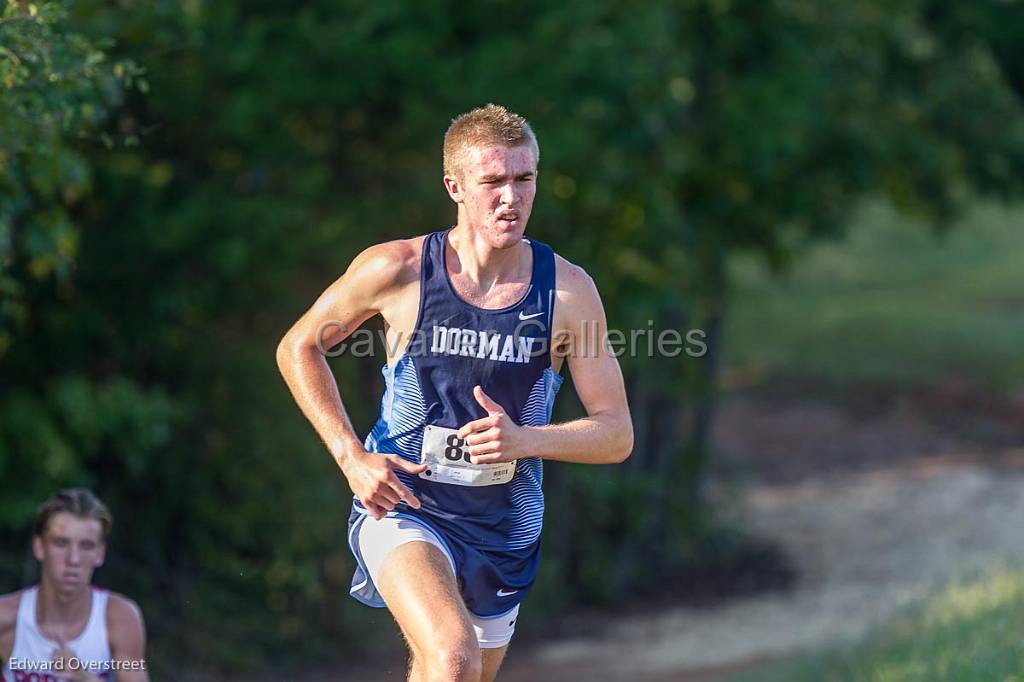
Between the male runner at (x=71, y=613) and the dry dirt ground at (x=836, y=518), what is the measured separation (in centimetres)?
740

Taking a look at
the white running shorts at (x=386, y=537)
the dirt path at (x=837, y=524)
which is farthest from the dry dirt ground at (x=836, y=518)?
the white running shorts at (x=386, y=537)

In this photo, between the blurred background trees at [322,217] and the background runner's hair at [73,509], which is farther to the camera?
the blurred background trees at [322,217]

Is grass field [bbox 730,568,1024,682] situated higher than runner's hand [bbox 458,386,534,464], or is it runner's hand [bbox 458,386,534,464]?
runner's hand [bbox 458,386,534,464]

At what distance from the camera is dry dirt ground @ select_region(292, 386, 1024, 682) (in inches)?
550

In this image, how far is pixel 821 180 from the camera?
651 inches

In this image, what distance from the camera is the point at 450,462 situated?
4.46 metres

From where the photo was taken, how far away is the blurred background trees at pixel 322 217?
35.2 ft

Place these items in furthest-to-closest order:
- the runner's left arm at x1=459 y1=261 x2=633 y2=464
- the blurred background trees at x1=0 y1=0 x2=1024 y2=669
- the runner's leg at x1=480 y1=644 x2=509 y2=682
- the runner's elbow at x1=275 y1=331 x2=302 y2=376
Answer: the blurred background trees at x1=0 y1=0 x2=1024 y2=669
the runner's leg at x1=480 y1=644 x2=509 y2=682
the runner's elbow at x1=275 y1=331 x2=302 y2=376
the runner's left arm at x1=459 y1=261 x2=633 y2=464

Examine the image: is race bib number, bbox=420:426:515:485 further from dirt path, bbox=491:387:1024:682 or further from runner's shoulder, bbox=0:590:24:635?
dirt path, bbox=491:387:1024:682

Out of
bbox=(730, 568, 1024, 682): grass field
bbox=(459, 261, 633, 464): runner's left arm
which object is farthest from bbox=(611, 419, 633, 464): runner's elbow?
bbox=(730, 568, 1024, 682): grass field

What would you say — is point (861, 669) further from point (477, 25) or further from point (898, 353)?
point (898, 353)

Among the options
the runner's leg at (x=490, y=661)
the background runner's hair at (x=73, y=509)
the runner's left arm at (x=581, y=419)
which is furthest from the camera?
the background runner's hair at (x=73, y=509)

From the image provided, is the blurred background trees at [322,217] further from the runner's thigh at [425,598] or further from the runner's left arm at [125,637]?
the runner's thigh at [425,598]

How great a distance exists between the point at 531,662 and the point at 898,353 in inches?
651
